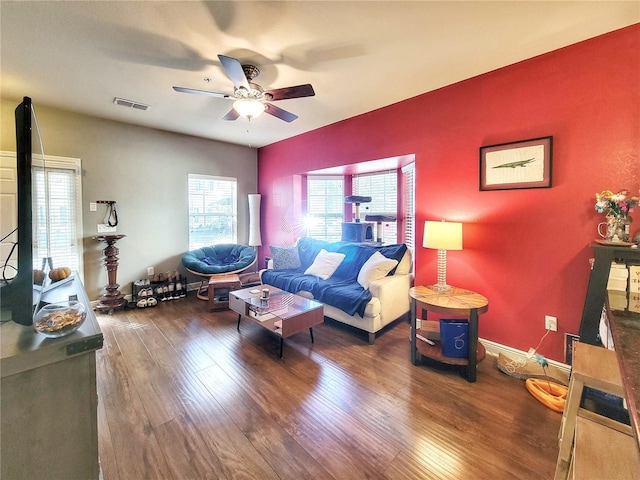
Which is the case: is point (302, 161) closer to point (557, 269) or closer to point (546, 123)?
point (546, 123)

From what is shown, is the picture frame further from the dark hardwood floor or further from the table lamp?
the dark hardwood floor

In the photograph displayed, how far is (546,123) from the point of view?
2.17 metres

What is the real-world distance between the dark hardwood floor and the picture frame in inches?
63.6

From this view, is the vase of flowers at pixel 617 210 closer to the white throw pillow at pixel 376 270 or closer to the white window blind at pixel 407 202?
the white throw pillow at pixel 376 270

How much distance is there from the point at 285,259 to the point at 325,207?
122cm

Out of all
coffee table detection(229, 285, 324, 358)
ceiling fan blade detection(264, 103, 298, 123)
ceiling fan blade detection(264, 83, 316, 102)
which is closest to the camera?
ceiling fan blade detection(264, 83, 316, 102)

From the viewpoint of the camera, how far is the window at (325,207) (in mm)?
4568

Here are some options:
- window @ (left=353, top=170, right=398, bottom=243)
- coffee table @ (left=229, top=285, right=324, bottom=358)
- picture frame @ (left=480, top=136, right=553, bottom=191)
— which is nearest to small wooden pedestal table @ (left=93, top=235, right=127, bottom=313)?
coffee table @ (left=229, top=285, right=324, bottom=358)

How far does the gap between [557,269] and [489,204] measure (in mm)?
751

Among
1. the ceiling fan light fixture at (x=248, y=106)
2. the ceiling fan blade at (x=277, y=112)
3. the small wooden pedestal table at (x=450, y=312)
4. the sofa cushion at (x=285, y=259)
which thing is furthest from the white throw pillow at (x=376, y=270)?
the ceiling fan light fixture at (x=248, y=106)

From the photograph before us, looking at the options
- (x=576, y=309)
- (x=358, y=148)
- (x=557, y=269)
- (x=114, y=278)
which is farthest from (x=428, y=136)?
(x=114, y=278)

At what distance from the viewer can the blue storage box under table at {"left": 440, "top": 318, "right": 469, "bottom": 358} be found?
215 cm

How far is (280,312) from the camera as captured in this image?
256 centimetres

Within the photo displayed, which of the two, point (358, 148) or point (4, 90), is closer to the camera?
point (4, 90)
